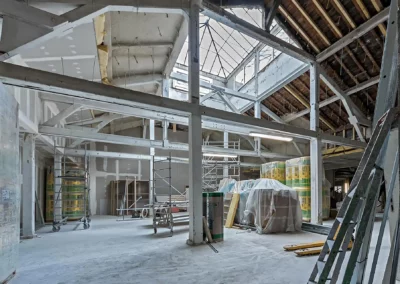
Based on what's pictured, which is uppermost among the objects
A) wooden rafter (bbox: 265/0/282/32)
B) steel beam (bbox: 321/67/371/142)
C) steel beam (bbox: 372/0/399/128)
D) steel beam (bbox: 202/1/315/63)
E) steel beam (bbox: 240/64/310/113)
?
wooden rafter (bbox: 265/0/282/32)

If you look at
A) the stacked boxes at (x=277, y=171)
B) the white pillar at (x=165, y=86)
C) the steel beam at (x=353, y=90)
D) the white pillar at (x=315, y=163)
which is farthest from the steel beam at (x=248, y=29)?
the stacked boxes at (x=277, y=171)

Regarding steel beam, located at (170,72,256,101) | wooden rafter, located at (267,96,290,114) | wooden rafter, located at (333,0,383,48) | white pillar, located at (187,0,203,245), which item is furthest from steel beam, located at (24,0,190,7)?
wooden rafter, located at (267,96,290,114)

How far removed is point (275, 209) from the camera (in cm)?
691

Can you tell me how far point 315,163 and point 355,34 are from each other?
387cm

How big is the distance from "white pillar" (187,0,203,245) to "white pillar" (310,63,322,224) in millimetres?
4221

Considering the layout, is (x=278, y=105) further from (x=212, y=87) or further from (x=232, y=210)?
(x=232, y=210)

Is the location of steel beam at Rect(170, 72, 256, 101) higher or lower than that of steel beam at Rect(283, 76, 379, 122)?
higher

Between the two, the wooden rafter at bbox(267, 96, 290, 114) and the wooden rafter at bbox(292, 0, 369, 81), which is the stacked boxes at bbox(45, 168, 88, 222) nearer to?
the wooden rafter at bbox(267, 96, 290, 114)

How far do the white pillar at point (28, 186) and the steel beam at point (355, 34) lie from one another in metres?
8.79

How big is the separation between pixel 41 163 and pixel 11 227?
8590 mm

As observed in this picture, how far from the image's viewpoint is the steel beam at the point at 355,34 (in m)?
6.87

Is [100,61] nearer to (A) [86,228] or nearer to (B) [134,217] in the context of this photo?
(A) [86,228]

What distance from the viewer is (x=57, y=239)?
653 centimetres

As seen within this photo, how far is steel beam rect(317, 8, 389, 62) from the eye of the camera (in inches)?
271
